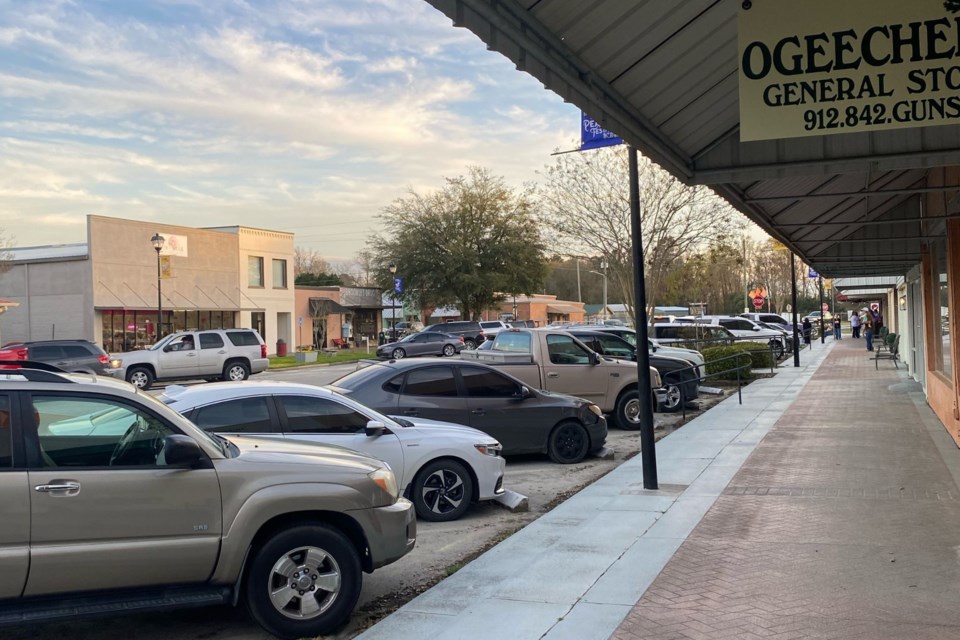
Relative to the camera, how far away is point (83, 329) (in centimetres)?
3966

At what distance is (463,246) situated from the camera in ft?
176

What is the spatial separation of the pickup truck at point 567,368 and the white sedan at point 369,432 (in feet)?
19.1

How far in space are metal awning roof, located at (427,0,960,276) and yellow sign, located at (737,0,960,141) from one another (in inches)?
19.0

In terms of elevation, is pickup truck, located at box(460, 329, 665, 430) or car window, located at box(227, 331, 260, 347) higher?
car window, located at box(227, 331, 260, 347)

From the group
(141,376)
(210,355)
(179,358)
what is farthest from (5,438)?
(210,355)

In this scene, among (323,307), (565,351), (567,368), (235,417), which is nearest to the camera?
(235,417)

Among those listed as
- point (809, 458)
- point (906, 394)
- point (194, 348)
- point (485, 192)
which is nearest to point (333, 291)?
point (485, 192)

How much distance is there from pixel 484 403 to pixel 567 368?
416cm

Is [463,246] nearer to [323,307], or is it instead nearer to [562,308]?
[323,307]

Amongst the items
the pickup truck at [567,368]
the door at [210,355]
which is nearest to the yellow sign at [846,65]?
the pickup truck at [567,368]

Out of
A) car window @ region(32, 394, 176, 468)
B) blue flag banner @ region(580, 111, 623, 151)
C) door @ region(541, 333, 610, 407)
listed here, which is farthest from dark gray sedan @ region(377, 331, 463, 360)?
car window @ region(32, 394, 176, 468)

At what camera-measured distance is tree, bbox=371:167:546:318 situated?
175ft

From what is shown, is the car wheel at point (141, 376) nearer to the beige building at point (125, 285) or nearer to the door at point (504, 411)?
the beige building at point (125, 285)

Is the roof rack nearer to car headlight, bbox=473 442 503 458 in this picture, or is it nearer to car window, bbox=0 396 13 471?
car window, bbox=0 396 13 471
